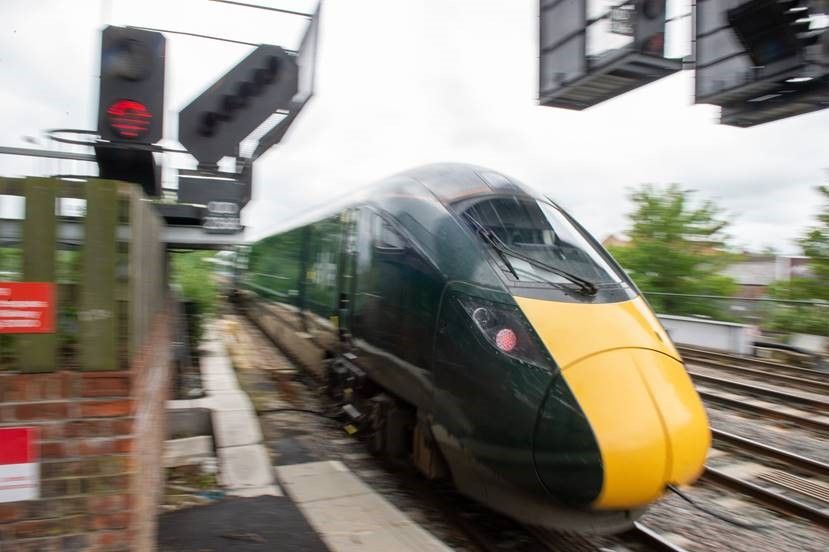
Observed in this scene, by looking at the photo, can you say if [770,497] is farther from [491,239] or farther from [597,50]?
[597,50]

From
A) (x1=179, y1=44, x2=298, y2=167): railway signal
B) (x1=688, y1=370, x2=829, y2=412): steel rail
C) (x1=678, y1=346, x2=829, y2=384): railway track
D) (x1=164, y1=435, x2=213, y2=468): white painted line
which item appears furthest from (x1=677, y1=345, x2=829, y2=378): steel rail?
(x1=164, y1=435, x2=213, y2=468): white painted line

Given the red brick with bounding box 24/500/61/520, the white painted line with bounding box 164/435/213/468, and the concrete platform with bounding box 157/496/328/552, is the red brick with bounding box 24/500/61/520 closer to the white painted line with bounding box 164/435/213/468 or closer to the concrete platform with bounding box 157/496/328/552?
the concrete platform with bounding box 157/496/328/552

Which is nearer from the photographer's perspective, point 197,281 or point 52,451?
point 52,451

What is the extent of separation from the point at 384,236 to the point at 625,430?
2.81 m

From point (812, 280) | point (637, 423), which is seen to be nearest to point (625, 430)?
point (637, 423)

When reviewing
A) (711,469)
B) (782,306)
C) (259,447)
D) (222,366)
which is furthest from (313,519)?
(782,306)

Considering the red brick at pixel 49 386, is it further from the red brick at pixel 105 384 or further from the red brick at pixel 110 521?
the red brick at pixel 110 521

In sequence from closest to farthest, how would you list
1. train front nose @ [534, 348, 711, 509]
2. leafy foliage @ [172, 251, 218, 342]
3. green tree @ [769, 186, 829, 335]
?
train front nose @ [534, 348, 711, 509] → leafy foliage @ [172, 251, 218, 342] → green tree @ [769, 186, 829, 335]

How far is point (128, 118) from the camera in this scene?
5.40 m

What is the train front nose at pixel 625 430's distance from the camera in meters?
3.41

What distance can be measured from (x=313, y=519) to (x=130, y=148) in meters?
3.44

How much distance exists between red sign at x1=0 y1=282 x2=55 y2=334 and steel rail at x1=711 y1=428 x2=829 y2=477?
22.0 ft

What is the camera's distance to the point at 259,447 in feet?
18.9

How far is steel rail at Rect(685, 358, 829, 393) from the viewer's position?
10.1 meters
